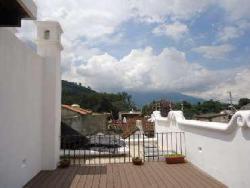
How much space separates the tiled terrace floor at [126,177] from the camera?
6465mm

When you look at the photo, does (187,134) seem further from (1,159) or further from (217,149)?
(1,159)

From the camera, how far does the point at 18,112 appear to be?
603 centimetres

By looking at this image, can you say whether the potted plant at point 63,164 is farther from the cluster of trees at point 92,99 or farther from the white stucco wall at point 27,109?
the cluster of trees at point 92,99

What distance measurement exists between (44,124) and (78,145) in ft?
12.0

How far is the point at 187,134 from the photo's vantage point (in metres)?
8.85

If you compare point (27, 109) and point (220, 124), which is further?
point (27, 109)

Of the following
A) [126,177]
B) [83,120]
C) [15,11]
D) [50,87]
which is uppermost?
[15,11]

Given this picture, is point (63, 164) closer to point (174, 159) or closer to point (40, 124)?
point (40, 124)

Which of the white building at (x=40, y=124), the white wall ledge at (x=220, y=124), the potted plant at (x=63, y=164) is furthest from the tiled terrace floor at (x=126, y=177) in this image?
the white wall ledge at (x=220, y=124)

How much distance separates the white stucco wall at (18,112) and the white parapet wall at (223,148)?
12.2 ft

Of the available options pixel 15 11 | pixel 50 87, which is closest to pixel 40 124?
pixel 50 87

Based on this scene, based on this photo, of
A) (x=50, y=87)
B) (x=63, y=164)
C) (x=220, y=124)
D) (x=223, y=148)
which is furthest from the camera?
(x=63, y=164)

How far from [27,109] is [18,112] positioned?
701mm

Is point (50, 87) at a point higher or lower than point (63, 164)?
higher
